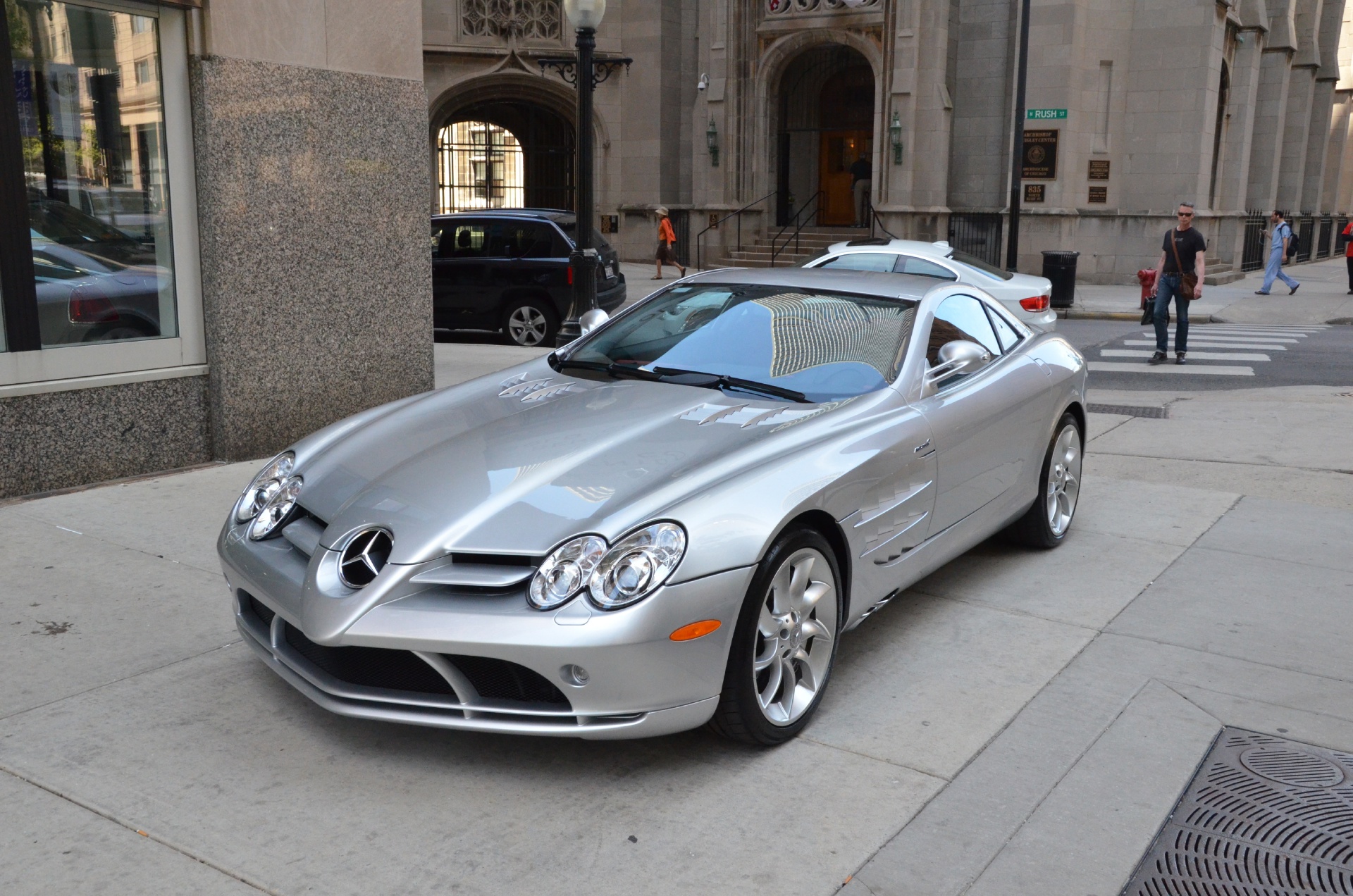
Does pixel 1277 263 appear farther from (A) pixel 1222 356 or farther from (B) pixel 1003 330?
(B) pixel 1003 330

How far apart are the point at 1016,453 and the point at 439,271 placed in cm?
1100

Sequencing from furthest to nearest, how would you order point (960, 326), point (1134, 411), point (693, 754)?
point (1134, 411), point (960, 326), point (693, 754)

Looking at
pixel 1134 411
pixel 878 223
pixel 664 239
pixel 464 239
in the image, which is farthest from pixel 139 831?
pixel 878 223

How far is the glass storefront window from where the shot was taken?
6957 mm

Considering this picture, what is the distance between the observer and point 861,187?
2980 centimetres

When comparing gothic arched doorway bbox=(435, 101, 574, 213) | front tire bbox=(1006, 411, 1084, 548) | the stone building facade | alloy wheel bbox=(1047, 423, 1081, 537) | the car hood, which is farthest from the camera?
gothic arched doorway bbox=(435, 101, 574, 213)

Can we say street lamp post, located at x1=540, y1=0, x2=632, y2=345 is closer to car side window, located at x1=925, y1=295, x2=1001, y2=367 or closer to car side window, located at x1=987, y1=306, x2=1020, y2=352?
car side window, located at x1=987, y1=306, x2=1020, y2=352

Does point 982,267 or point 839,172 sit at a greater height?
point 839,172

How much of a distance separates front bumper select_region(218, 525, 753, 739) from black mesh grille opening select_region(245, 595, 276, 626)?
442mm

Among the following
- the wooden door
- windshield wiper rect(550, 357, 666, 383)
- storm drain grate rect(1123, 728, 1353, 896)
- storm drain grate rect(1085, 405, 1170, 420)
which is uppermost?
the wooden door

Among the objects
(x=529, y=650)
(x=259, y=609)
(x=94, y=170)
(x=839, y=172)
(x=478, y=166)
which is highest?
(x=478, y=166)

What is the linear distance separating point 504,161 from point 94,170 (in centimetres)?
2633

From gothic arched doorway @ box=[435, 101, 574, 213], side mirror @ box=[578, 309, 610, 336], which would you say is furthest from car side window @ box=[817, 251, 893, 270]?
gothic arched doorway @ box=[435, 101, 574, 213]

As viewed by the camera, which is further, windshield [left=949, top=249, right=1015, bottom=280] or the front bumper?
windshield [left=949, top=249, right=1015, bottom=280]
